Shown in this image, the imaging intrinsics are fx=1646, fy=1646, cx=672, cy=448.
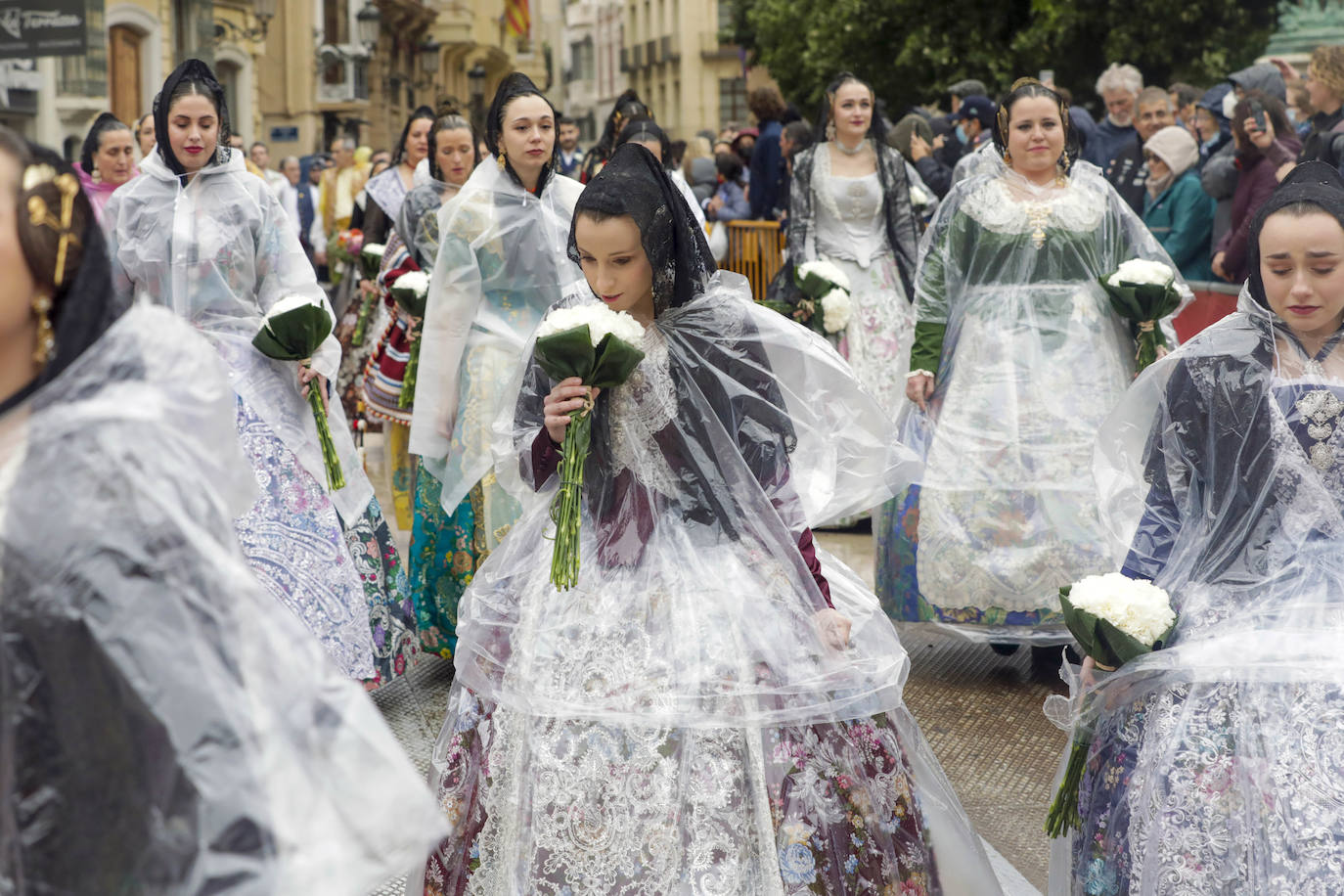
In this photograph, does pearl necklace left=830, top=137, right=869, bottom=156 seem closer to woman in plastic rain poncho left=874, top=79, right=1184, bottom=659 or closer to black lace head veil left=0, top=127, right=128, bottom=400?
woman in plastic rain poncho left=874, top=79, right=1184, bottom=659

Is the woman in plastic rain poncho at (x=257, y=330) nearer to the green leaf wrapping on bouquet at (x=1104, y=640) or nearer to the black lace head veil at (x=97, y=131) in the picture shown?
the black lace head veil at (x=97, y=131)

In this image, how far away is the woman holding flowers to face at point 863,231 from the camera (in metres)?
8.33

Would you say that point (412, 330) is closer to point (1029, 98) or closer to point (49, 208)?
point (1029, 98)

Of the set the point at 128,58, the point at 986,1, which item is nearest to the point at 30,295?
the point at 986,1

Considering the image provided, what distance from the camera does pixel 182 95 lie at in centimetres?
541

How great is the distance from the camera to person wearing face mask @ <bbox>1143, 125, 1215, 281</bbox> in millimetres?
9117

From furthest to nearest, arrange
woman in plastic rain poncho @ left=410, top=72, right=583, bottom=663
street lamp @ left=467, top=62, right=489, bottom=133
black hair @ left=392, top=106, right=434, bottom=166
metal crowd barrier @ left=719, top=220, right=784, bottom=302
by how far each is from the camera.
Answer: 1. street lamp @ left=467, top=62, right=489, bottom=133
2. metal crowd barrier @ left=719, top=220, right=784, bottom=302
3. black hair @ left=392, top=106, right=434, bottom=166
4. woman in plastic rain poncho @ left=410, top=72, right=583, bottom=663

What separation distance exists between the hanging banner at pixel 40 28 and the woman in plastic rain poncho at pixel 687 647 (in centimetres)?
941

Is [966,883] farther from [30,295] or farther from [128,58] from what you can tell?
[128,58]

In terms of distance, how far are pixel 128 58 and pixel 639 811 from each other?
957 inches

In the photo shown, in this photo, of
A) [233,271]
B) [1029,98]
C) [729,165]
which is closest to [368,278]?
[233,271]

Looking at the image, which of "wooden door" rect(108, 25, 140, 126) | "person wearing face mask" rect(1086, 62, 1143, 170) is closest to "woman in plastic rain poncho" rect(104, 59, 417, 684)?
"person wearing face mask" rect(1086, 62, 1143, 170)

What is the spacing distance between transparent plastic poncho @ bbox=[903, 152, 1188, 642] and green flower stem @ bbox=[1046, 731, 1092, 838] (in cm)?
238

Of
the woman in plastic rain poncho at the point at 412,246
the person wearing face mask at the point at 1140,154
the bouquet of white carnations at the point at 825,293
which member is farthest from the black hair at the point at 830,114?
the person wearing face mask at the point at 1140,154
